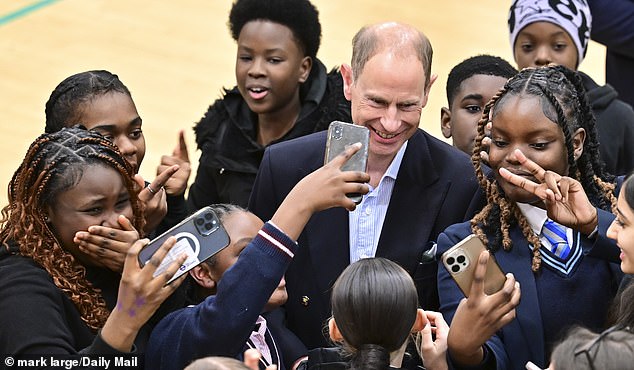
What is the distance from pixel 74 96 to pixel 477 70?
4.30 ft

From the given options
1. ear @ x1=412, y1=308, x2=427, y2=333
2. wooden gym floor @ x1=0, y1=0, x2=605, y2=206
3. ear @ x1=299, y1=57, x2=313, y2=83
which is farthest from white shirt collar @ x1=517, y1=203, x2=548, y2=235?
wooden gym floor @ x1=0, y1=0, x2=605, y2=206

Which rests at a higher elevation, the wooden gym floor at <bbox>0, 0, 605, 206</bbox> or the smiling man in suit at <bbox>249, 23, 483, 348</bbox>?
the wooden gym floor at <bbox>0, 0, 605, 206</bbox>

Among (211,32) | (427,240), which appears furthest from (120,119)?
(211,32)

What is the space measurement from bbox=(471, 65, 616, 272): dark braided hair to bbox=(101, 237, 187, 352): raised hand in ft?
2.77

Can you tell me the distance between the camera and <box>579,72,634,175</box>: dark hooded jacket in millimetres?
4062

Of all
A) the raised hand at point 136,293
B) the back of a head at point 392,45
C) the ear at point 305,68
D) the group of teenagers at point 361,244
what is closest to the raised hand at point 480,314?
the group of teenagers at point 361,244

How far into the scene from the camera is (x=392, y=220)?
3.09 m

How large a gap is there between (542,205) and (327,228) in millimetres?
578

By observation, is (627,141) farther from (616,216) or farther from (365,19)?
(365,19)

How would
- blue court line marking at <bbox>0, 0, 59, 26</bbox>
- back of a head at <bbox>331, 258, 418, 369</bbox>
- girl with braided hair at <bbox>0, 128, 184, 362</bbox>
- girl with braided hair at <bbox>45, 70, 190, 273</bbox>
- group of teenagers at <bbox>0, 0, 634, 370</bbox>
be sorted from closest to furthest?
back of a head at <bbox>331, 258, 418, 369</bbox>
group of teenagers at <bbox>0, 0, 634, 370</bbox>
girl with braided hair at <bbox>0, 128, 184, 362</bbox>
girl with braided hair at <bbox>45, 70, 190, 273</bbox>
blue court line marking at <bbox>0, 0, 59, 26</bbox>

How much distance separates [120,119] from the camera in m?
3.40

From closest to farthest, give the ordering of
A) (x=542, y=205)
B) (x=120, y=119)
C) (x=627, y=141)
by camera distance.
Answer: (x=542, y=205) < (x=120, y=119) < (x=627, y=141)

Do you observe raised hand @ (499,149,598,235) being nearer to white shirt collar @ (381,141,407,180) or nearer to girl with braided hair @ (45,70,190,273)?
white shirt collar @ (381,141,407,180)

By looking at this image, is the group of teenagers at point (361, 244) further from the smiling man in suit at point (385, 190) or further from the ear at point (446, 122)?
the ear at point (446, 122)
